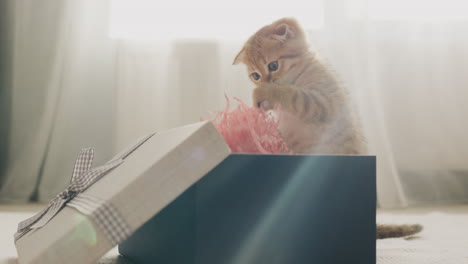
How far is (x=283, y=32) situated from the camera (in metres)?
0.75

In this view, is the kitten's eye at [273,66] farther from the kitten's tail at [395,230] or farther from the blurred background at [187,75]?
the blurred background at [187,75]

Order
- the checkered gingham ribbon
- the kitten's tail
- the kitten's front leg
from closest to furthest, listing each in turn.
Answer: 1. the checkered gingham ribbon
2. the kitten's front leg
3. the kitten's tail

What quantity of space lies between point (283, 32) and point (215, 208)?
359 millimetres

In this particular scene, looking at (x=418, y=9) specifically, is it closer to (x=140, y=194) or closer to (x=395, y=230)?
(x=395, y=230)

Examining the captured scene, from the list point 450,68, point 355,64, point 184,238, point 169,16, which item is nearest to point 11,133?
point 169,16


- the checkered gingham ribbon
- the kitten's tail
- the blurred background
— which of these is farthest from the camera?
the blurred background

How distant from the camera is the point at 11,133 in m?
1.84

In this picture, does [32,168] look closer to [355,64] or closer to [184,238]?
[355,64]

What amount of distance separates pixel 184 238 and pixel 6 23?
5.55 ft

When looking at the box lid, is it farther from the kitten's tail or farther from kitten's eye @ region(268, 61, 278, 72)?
the kitten's tail

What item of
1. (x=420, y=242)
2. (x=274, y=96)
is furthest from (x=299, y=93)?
(x=420, y=242)

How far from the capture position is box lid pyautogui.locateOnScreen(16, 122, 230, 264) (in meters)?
0.44

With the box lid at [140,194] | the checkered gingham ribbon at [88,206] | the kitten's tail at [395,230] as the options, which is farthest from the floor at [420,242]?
the box lid at [140,194]

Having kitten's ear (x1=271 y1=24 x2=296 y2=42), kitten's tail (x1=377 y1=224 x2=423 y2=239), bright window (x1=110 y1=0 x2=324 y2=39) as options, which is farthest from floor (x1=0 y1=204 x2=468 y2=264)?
bright window (x1=110 y1=0 x2=324 y2=39)
